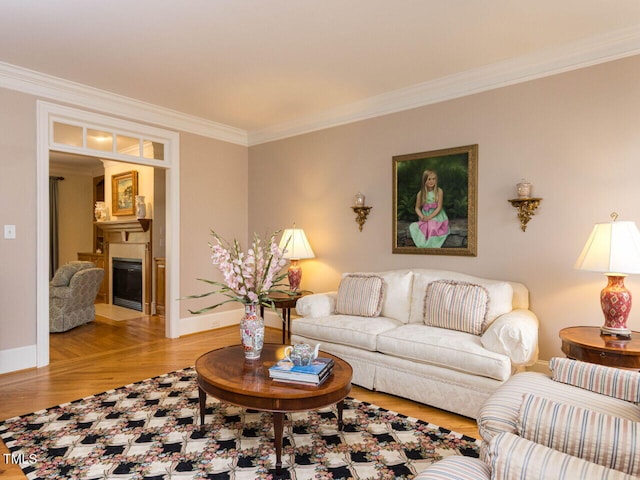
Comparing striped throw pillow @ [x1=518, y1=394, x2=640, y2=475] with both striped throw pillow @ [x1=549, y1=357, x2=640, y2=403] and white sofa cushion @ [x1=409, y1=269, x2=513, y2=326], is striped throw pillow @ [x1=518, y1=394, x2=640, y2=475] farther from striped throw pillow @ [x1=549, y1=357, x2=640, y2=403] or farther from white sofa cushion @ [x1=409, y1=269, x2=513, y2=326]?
white sofa cushion @ [x1=409, y1=269, x2=513, y2=326]

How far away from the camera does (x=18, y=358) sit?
3.51 metres

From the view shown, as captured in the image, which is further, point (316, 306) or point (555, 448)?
point (316, 306)

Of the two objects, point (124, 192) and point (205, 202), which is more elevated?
point (124, 192)

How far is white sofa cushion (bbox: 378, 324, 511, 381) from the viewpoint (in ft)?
8.23

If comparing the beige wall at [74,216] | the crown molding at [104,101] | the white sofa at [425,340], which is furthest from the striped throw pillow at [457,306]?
the beige wall at [74,216]

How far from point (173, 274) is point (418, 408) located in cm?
323

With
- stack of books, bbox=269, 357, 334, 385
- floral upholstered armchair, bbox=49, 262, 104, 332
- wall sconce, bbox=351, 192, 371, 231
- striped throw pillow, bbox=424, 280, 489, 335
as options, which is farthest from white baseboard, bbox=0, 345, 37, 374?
striped throw pillow, bbox=424, 280, 489, 335

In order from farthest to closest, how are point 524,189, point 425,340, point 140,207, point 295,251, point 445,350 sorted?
1. point 140,207
2. point 295,251
3. point 524,189
4. point 425,340
5. point 445,350

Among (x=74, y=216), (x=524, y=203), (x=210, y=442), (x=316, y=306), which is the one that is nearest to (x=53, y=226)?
(x=74, y=216)

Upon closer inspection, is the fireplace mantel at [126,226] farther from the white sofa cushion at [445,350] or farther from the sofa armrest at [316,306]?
the white sofa cushion at [445,350]

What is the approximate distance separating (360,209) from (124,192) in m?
4.58

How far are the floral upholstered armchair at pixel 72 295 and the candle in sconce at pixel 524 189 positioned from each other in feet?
17.1

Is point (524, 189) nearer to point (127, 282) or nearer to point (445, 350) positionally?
point (445, 350)

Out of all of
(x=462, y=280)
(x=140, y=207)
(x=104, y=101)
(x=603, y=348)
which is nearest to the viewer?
(x=603, y=348)
